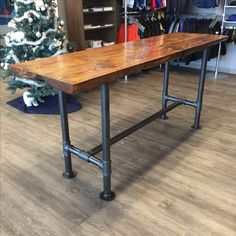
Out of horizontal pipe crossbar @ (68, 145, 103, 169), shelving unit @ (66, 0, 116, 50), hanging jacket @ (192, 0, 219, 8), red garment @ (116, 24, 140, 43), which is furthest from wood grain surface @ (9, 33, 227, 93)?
hanging jacket @ (192, 0, 219, 8)

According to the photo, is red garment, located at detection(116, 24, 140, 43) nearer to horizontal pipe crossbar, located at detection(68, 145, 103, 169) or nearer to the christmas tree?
the christmas tree

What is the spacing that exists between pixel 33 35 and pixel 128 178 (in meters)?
1.98

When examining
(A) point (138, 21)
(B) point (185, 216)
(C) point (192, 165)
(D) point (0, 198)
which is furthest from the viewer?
(A) point (138, 21)

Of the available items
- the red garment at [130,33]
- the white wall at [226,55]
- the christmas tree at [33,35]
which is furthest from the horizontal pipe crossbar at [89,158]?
the white wall at [226,55]

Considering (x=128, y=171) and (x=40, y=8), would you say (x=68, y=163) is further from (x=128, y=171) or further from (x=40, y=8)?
(x=40, y=8)

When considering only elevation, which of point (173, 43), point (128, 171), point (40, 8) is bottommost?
A: point (128, 171)

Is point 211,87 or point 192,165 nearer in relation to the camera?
point 192,165

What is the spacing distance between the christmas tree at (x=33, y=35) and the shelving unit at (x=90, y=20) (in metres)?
0.62

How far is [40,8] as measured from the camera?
9.78ft

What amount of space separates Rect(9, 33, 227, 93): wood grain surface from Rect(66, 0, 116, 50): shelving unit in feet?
5.71

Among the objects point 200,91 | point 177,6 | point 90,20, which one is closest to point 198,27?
point 177,6

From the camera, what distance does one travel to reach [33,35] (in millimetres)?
3037

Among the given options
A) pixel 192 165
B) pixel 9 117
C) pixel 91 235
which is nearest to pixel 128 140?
pixel 192 165

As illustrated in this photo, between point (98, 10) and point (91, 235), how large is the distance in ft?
11.2
